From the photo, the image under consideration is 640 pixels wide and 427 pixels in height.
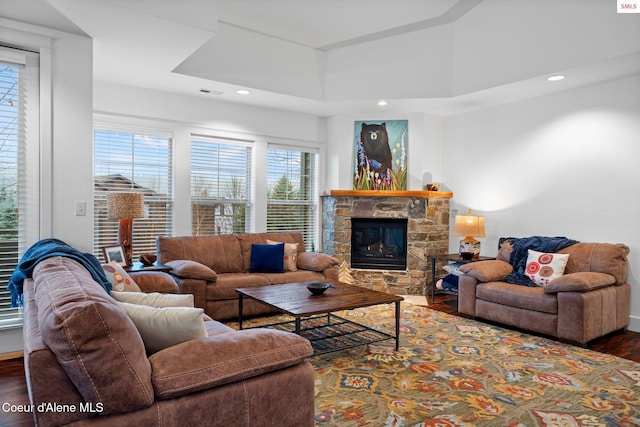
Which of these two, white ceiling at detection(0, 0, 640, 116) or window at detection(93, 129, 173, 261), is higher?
white ceiling at detection(0, 0, 640, 116)

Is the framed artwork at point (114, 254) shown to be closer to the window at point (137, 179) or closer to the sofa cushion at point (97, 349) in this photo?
the window at point (137, 179)

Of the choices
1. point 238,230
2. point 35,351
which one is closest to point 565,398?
point 35,351

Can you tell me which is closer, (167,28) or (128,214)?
(167,28)

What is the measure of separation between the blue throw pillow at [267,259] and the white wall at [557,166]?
108 inches

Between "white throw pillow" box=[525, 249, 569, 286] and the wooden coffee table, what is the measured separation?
5.79ft

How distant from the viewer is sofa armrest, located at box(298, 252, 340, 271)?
4954mm

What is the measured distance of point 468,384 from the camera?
287 centimetres

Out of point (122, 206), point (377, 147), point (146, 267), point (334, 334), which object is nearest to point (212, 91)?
point (122, 206)

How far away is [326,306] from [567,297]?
7.43 ft

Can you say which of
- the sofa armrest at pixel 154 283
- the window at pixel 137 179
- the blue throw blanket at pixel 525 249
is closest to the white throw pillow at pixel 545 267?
the blue throw blanket at pixel 525 249

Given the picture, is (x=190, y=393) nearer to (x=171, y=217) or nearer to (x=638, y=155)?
(x=171, y=217)

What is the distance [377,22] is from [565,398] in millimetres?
4070

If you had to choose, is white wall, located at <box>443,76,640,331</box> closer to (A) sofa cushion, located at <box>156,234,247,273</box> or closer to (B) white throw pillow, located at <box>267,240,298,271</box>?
(B) white throw pillow, located at <box>267,240,298,271</box>

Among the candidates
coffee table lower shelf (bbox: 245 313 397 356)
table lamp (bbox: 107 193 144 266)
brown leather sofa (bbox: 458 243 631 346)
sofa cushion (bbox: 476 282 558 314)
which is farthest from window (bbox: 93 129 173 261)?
sofa cushion (bbox: 476 282 558 314)
